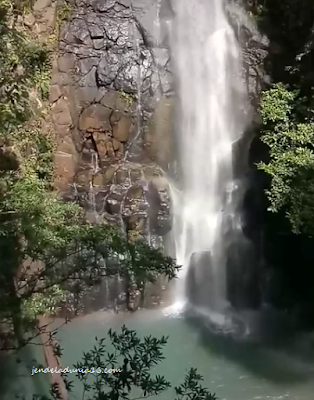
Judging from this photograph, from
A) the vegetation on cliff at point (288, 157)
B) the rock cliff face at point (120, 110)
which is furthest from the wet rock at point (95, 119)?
the vegetation on cliff at point (288, 157)

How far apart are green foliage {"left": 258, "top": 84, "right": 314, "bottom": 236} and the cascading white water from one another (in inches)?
40.8

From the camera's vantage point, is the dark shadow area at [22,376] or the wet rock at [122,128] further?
the wet rock at [122,128]

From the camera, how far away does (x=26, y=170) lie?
8.43 meters

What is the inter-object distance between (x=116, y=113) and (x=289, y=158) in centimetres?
308

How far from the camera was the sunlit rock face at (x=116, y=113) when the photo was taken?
8.71m

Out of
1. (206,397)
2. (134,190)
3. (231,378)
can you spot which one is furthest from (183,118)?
(206,397)

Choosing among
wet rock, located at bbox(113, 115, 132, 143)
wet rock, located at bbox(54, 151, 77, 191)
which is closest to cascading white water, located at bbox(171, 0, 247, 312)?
wet rock, located at bbox(113, 115, 132, 143)

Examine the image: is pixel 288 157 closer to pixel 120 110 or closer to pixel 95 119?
pixel 120 110

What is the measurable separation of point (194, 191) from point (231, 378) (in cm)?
388

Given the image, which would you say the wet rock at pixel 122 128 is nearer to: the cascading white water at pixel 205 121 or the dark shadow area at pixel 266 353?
the cascading white water at pixel 205 121

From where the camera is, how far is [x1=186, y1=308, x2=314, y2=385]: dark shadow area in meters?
6.55

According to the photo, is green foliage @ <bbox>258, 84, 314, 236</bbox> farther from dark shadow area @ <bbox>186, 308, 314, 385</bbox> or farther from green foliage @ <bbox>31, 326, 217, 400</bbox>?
green foliage @ <bbox>31, 326, 217, 400</bbox>

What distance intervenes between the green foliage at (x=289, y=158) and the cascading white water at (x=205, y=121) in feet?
3.40

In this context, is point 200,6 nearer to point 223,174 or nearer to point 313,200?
point 223,174
